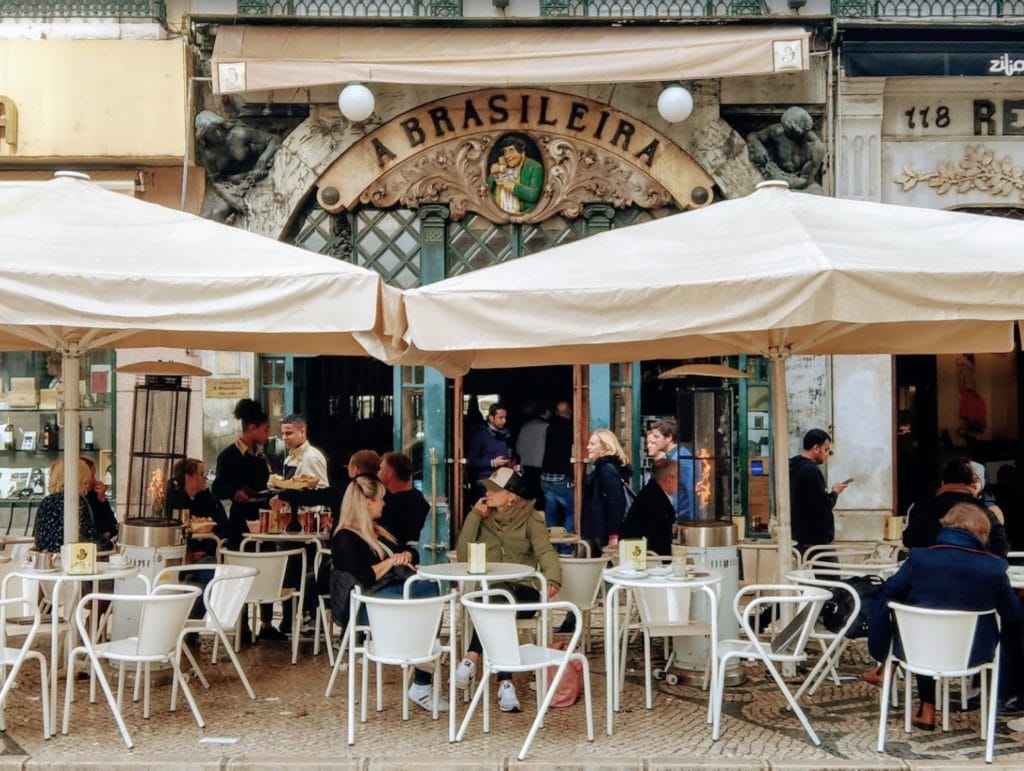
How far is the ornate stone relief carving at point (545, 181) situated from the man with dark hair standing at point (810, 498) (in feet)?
16.3

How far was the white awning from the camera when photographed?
45.7 ft

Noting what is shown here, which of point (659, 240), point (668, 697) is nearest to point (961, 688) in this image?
point (668, 697)

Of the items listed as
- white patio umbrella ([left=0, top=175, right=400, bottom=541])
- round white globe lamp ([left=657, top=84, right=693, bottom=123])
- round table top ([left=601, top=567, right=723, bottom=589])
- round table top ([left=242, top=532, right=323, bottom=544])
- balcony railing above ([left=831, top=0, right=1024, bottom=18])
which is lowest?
round table top ([left=601, top=567, right=723, bottom=589])

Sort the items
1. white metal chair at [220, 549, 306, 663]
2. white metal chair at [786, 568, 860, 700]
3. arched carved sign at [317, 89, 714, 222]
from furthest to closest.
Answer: arched carved sign at [317, 89, 714, 222], white metal chair at [220, 549, 306, 663], white metal chair at [786, 568, 860, 700]

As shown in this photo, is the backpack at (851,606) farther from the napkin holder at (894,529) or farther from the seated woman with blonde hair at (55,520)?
the seated woman with blonde hair at (55,520)

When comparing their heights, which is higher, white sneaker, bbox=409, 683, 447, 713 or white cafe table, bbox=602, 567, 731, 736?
white cafe table, bbox=602, 567, 731, 736

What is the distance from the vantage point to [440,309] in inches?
294

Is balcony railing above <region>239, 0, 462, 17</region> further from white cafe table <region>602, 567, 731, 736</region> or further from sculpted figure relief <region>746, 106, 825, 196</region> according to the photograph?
white cafe table <region>602, 567, 731, 736</region>

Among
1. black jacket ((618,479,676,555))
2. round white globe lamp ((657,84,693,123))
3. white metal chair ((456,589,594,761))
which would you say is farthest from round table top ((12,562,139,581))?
round white globe lamp ((657,84,693,123))

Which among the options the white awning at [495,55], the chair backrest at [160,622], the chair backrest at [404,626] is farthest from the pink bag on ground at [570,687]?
the white awning at [495,55]

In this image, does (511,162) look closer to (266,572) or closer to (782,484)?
(266,572)

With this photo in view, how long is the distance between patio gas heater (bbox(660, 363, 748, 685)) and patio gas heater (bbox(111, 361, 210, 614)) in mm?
3475

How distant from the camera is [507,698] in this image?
798cm

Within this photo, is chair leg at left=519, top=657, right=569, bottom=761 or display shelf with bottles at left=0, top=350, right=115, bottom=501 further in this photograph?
display shelf with bottles at left=0, top=350, right=115, bottom=501
